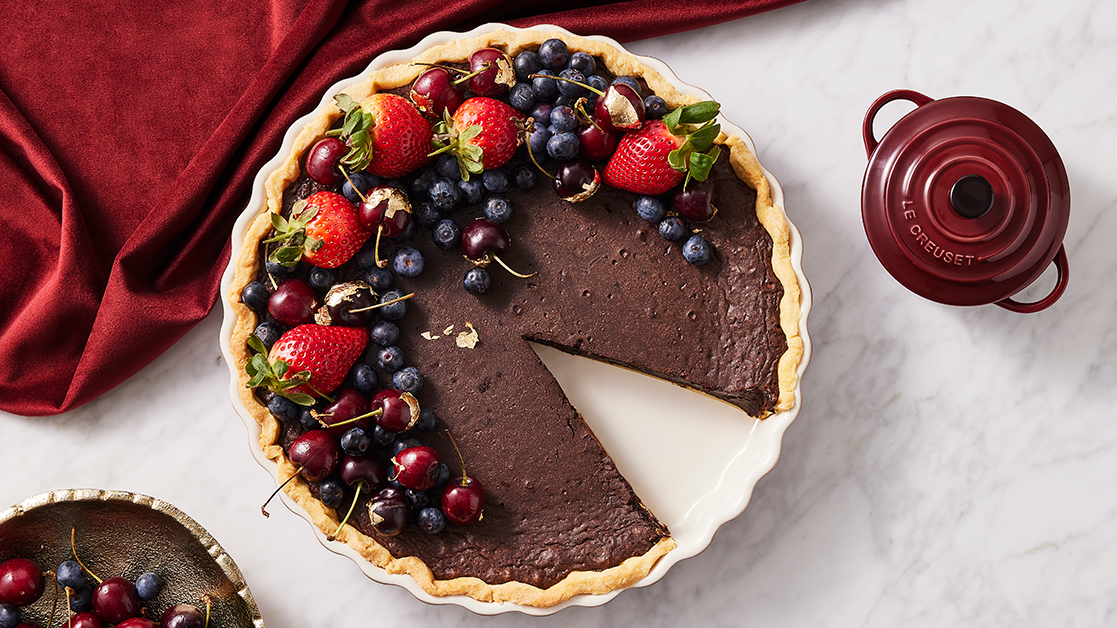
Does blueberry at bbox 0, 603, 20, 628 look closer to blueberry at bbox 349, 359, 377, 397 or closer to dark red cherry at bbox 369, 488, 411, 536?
dark red cherry at bbox 369, 488, 411, 536

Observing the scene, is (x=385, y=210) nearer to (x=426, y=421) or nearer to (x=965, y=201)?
(x=426, y=421)

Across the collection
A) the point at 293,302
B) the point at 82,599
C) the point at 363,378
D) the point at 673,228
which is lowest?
the point at 82,599

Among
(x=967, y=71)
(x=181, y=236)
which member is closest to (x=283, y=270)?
(x=181, y=236)

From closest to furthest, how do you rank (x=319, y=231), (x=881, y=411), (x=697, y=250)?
1. (x=319, y=231)
2. (x=697, y=250)
3. (x=881, y=411)

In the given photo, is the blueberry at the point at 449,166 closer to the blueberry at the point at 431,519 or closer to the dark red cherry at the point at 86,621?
the blueberry at the point at 431,519

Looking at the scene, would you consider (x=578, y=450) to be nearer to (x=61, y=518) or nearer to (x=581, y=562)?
(x=581, y=562)

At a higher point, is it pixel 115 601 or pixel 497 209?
pixel 497 209

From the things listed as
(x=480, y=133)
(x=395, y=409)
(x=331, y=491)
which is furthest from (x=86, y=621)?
(x=480, y=133)
